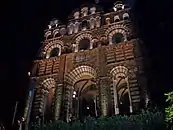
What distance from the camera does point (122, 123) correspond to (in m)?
14.6

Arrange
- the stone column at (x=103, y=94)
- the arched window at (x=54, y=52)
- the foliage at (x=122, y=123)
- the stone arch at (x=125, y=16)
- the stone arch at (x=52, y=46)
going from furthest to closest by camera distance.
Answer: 1. the stone arch at (x=125, y=16)
2. the stone arch at (x=52, y=46)
3. the arched window at (x=54, y=52)
4. the stone column at (x=103, y=94)
5. the foliage at (x=122, y=123)

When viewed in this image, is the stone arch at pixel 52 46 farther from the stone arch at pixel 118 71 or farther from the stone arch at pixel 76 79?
the stone arch at pixel 118 71

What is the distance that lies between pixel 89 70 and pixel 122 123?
752 cm

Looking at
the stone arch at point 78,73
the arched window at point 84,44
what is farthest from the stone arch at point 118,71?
the arched window at point 84,44

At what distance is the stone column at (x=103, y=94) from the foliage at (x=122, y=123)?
2.56 meters

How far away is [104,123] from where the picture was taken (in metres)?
14.9

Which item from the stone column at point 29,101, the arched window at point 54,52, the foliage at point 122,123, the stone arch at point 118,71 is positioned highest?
the arched window at point 54,52

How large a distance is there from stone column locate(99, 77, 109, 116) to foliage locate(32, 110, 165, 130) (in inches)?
101

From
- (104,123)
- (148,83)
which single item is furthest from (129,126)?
(148,83)

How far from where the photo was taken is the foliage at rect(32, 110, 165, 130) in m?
14.1

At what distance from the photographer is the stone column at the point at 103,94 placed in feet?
59.1

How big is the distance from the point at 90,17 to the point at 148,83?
1056cm

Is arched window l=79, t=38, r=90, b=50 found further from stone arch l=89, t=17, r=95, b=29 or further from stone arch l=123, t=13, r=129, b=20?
stone arch l=123, t=13, r=129, b=20

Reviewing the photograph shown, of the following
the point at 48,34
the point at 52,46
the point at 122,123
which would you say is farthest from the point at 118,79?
the point at 48,34
